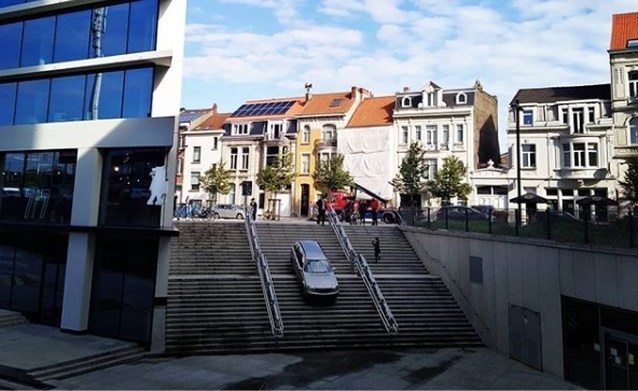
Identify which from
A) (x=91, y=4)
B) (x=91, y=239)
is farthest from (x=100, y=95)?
(x=91, y=239)

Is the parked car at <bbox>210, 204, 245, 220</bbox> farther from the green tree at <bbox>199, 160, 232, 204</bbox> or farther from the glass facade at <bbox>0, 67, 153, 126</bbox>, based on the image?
the glass facade at <bbox>0, 67, 153, 126</bbox>

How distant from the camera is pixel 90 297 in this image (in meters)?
18.8

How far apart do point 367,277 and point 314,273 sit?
10.1 ft

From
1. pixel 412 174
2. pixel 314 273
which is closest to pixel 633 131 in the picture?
pixel 412 174

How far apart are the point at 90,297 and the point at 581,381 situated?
17241 millimetres

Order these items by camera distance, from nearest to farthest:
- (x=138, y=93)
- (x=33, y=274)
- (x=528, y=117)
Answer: (x=138, y=93)
(x=33, y=274)
(x=528, y=117)

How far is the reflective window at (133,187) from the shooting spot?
1791cm

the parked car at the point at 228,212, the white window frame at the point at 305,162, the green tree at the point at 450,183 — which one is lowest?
the parked car at the point at 228,212

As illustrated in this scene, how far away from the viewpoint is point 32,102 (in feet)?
69.7

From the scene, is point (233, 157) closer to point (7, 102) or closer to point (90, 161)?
point (7, 102)

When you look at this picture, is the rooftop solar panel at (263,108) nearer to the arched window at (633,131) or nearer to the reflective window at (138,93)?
the arched window at (633,131)

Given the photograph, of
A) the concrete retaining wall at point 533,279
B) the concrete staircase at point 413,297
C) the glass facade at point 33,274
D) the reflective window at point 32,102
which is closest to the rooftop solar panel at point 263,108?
Result: the concrete staircase at point 413,297

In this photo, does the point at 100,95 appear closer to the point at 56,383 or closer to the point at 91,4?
the point at 91,4

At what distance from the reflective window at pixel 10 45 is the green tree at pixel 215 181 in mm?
27052
